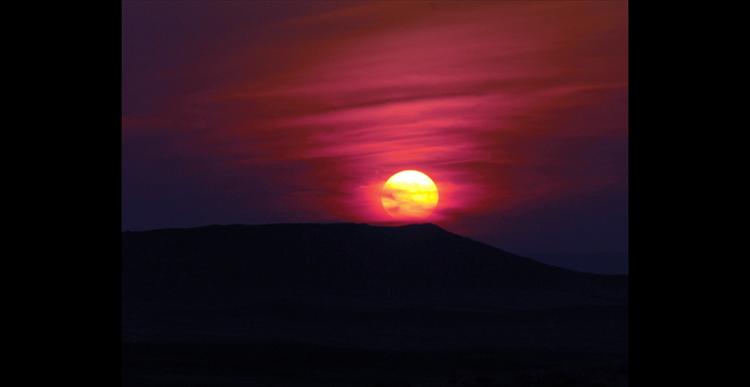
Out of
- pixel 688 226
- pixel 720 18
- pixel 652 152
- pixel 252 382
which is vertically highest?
pixel 720 18

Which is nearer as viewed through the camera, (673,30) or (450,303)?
(673,30)

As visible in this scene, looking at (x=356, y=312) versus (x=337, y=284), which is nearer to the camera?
(x=356, y=312)

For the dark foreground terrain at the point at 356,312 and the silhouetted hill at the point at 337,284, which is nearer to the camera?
the dark foreground terrain at the point at 356,312

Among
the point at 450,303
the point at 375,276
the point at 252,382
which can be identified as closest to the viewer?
the point at 252,382

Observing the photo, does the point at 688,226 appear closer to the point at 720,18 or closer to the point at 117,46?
the point at 720,18

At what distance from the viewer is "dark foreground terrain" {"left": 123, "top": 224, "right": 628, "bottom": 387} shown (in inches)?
835

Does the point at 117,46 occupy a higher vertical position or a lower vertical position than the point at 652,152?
higher

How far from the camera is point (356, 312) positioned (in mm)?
43094

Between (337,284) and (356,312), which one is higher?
(337,284)

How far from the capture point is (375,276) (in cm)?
5984

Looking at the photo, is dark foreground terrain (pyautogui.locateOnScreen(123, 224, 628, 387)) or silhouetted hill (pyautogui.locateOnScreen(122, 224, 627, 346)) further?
silhouetted hill (pyautogui.locateOnScreen(122, 224, 627, 346))

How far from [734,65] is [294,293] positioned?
49.6 meters

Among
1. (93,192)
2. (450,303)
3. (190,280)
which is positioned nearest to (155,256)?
(190,280)

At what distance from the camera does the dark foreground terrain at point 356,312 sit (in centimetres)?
2120
